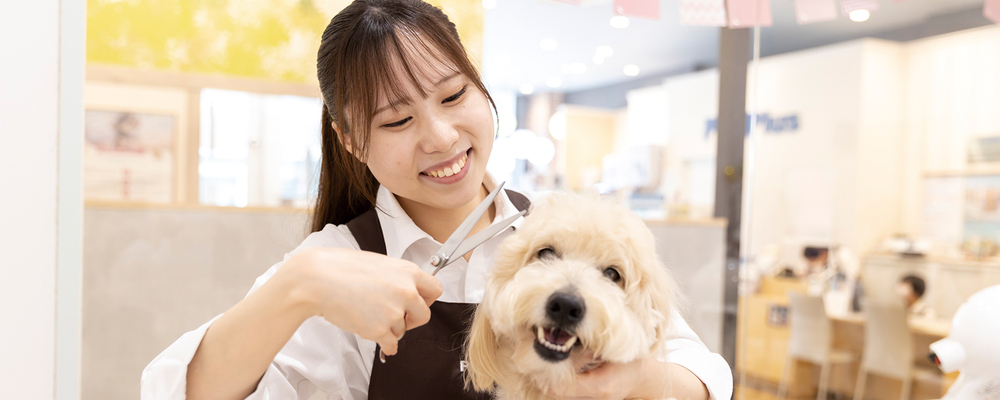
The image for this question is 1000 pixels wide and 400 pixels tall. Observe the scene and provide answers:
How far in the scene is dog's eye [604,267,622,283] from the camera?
1.05 metres

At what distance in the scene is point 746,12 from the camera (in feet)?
7.43

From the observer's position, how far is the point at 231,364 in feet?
2.97

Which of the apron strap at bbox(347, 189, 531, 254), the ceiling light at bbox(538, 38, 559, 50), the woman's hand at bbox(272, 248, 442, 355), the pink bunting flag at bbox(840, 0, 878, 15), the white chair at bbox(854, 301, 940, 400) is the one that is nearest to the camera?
the woman's hand at bbox(272, 248, 442, 355)

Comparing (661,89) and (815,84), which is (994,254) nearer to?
(815,84)

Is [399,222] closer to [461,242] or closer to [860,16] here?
[461,242]

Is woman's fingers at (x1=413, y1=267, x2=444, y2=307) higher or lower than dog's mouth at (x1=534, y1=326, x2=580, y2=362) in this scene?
higher

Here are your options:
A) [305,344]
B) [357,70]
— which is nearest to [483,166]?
[357,70]

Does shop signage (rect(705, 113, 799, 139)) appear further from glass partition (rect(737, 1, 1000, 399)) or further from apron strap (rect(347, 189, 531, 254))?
apron strap (rect(347, 189, 531, 254))

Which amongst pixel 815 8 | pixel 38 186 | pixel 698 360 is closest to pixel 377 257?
pixel 38 186

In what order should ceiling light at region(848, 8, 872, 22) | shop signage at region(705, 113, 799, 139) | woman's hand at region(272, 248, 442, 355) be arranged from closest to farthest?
1. woman's hand at region(272, 248, 442, 355)
2. ceiling light at region(848, 8, 872, 22)
3. shop signage at region(705, 113, 799, 139)

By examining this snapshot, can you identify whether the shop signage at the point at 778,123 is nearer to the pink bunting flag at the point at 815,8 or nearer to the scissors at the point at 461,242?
the pink bunting flag at the point at 815,8

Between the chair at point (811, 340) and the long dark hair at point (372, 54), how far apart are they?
380 cm

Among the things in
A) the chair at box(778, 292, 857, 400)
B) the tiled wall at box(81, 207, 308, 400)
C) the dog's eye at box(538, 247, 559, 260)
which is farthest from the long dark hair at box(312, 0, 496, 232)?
the chair at box(778, 292, 857, 400)

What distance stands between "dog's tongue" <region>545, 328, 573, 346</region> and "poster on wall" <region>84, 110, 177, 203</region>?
1.65m
